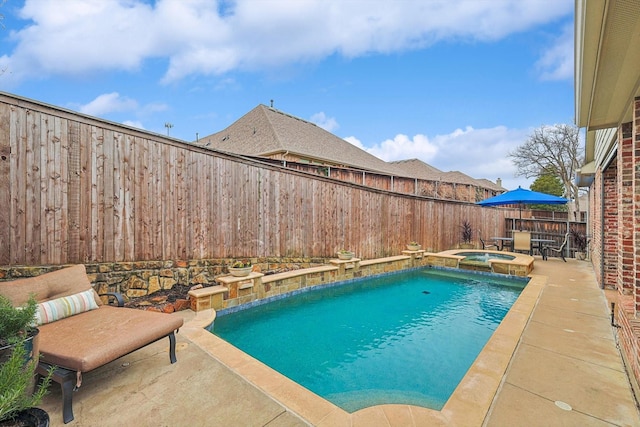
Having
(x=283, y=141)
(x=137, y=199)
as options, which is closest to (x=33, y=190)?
(x=137, y=199)

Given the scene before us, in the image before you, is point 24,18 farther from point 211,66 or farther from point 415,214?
point 415,214

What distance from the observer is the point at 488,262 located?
314 inches

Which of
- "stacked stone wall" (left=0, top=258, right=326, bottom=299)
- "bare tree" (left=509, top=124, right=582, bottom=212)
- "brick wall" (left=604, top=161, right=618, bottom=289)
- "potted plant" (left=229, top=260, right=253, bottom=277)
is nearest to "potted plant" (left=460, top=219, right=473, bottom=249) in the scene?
"brick wall" (left=604, top=161, right=618, bottom=289)

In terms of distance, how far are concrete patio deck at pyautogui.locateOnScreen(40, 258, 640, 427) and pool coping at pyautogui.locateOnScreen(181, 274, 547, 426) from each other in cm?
2

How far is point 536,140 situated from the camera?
67.8ft

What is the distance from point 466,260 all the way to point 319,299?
5.09 meters

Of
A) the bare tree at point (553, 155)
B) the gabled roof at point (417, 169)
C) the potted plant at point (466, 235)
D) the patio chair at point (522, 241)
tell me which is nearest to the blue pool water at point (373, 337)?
the patio chair at point (522, 241)

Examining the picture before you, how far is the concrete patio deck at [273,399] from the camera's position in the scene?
2043 mm

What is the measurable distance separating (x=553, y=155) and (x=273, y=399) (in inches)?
998

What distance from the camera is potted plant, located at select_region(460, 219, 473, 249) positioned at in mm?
11367

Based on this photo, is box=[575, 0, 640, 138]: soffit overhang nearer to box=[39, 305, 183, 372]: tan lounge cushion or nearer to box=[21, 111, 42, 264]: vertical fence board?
box=[39, 305, 183, 372]: tan lounge cushion

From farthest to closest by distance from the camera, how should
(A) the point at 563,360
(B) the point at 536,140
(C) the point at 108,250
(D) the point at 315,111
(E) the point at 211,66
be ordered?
1. (B) the point at 536,140
2. (D) the point at 315,111
3. (E) the point at 211,66
4. (C) the point at 108,250
5. (A) the point at 563,360

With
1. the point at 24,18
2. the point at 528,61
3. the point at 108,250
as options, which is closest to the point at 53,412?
the point at 108,250

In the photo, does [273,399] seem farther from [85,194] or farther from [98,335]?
[85,194]
